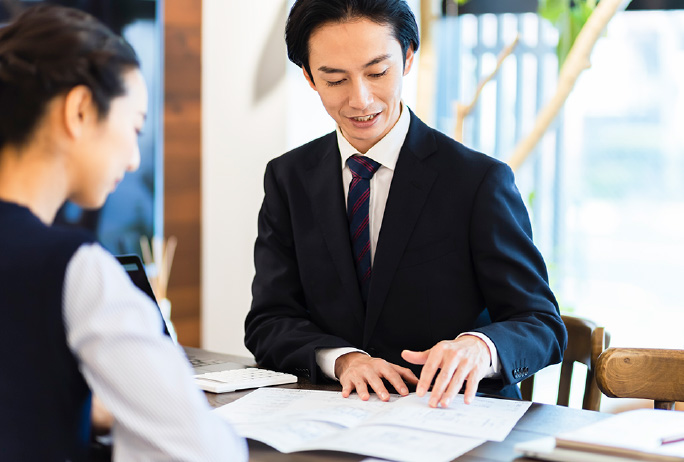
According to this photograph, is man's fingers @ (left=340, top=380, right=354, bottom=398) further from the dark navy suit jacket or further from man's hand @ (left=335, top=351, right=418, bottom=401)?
the dark navy suit jacket

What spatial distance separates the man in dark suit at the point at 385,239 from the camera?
179cm

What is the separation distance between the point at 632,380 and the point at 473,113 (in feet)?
9.46

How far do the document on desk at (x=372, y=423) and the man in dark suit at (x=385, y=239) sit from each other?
0.19 metres

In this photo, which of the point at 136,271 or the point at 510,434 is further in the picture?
the point at 136,271

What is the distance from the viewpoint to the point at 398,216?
73.5 inches

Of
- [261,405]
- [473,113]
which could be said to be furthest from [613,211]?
[261,405]

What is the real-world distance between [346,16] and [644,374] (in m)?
1.02

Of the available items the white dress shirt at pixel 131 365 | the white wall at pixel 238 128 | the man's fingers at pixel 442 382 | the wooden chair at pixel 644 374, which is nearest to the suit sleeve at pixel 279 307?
the man's fingers at pixel 442 382

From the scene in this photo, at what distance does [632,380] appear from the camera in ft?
5.32

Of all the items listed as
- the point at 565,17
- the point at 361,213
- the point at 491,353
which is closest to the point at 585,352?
the point at 491,353

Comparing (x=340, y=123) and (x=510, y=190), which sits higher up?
(x=340, y=123)

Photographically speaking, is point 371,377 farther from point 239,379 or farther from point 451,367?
point 239,379

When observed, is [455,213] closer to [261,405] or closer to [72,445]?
[261,405]

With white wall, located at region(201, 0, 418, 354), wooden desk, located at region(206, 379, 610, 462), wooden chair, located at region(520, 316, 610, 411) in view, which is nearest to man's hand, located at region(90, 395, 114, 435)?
wooden desk, located at region(206, 379, 610, 462)
